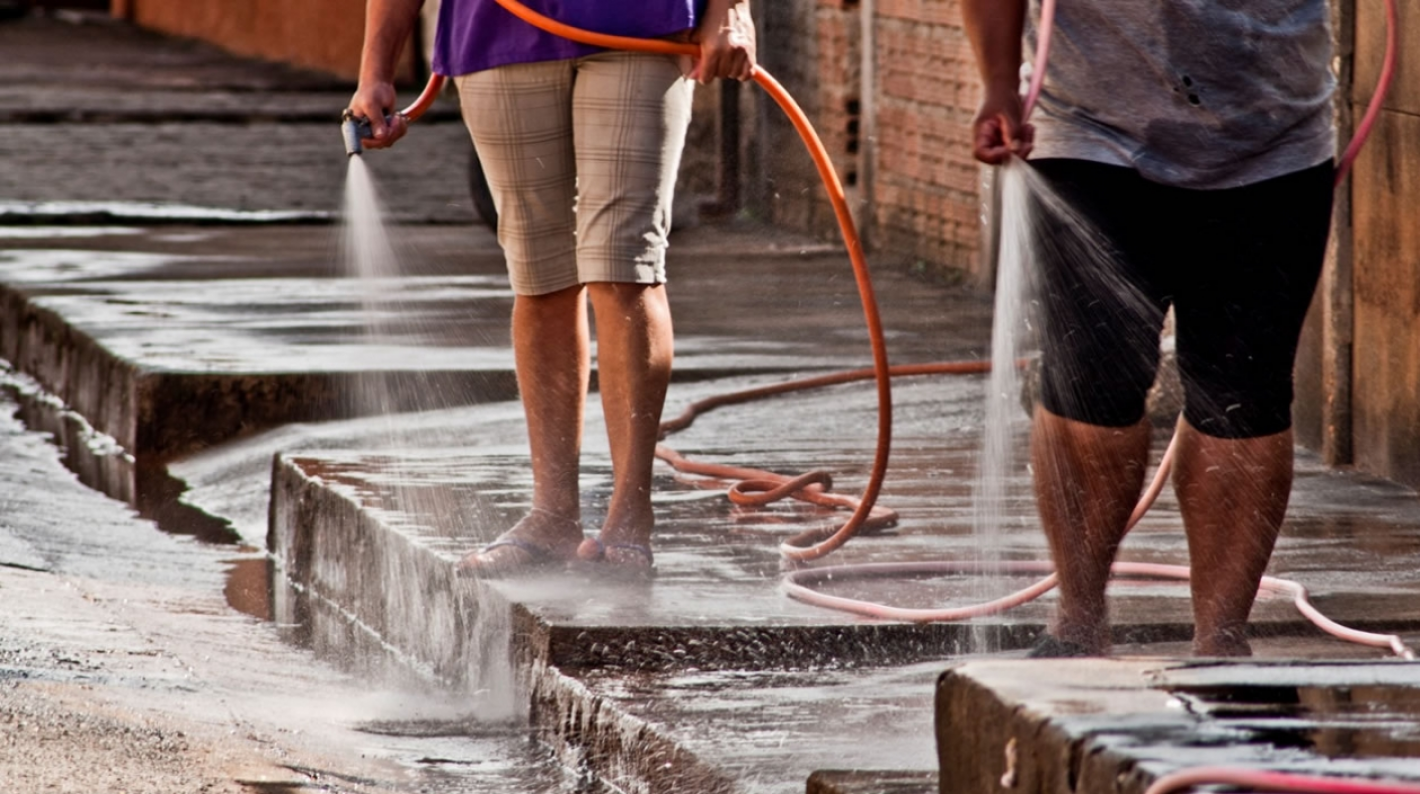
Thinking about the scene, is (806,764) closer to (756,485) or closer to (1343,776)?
(1343,776)

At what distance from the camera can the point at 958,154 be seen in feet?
38.1

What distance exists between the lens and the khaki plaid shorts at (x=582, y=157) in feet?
16.7

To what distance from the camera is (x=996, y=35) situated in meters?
4.36

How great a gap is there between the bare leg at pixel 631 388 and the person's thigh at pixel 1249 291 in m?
1.23

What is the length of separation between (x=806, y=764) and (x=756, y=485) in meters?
2.28

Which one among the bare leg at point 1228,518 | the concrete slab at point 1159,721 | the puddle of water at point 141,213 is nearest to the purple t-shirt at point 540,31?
the bare leg at point 1228,518

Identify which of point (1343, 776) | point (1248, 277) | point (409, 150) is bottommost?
point (409, 150)

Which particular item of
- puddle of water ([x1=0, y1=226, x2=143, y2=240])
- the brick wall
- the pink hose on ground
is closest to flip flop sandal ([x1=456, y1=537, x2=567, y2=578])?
the pink hose on ground

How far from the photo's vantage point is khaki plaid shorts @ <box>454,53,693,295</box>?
16.7 feet

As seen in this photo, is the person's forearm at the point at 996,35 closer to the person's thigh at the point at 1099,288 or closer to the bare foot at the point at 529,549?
the person's thigh at the point at 1099,288

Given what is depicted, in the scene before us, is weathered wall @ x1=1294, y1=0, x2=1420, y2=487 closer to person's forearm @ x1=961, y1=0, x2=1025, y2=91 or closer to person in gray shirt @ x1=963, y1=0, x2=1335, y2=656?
person in gray shirt @ x1=963, y1=0, x2=1335, y2=656

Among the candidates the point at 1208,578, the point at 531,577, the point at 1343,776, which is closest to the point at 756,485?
the point at 531,577

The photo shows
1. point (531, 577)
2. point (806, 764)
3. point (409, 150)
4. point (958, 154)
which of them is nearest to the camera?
point (806, 764)

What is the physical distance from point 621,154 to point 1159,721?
233 centimetres
